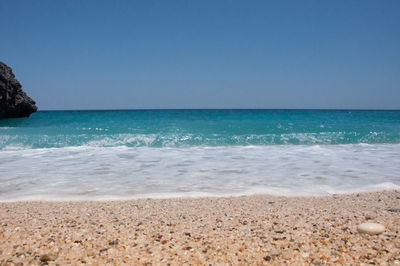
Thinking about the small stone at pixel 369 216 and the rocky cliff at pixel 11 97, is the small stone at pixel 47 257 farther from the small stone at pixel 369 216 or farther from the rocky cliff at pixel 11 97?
the rocky cliff at pixel 11 97

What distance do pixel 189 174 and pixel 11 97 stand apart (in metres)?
23.9

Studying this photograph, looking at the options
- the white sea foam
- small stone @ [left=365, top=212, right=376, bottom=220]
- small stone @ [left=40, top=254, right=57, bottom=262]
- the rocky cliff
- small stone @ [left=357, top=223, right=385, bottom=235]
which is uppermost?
the rocky cliff

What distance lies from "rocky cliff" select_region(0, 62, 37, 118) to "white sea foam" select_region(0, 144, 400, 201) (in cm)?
1798

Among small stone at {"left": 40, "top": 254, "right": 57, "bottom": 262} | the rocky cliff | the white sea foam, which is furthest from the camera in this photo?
the rocky cliff

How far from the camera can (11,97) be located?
22.8 metres

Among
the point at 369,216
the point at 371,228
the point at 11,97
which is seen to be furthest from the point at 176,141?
the point at 11,97

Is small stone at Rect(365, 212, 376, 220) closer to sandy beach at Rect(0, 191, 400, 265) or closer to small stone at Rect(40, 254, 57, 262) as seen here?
Result: sandy beach at Rect(0, 191, 400, 265)

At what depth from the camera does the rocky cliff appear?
21748 millimetres

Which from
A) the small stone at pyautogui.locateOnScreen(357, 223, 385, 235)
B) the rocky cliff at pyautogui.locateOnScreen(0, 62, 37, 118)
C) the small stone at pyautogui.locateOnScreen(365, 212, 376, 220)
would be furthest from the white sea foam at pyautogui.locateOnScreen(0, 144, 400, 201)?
the rocky cliff at pyautogui.locateOnScreen(0, 62, 37, 118)

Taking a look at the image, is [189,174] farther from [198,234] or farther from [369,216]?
[369,216]

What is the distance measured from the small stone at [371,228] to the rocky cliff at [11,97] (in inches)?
1027

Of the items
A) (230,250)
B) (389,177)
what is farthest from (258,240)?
(389,177)

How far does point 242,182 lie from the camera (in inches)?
187

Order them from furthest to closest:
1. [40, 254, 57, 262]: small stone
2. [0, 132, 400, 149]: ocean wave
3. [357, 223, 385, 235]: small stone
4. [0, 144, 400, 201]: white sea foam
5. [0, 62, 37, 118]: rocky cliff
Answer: [0, 62, 37, 118]: rocky cliff → [0, 132, 400, 149]: ocean wave → [0, 144, 400, 201]: white sea foam → [357, 223, 385, 235]: small stone → [40, 254, 57, 262]: small stone
